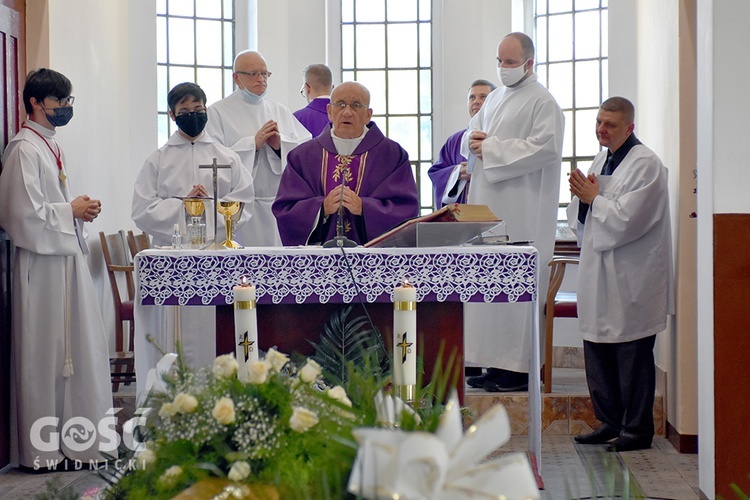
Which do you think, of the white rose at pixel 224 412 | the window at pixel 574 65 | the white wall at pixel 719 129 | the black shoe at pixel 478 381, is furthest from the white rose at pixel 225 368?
the window at pixel 574 65

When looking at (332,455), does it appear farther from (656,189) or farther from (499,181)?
(499,181)

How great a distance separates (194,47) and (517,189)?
4.39 metres

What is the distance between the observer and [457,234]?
4.22 m

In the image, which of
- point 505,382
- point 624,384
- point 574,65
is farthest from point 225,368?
point 574,65

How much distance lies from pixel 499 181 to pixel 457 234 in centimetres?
235

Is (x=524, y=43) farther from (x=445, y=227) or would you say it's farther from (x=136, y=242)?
(x=136, y=242)

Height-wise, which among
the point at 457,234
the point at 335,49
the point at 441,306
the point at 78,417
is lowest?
the point at 78,417

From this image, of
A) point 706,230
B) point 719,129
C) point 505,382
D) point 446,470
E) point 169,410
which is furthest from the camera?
point 505,382

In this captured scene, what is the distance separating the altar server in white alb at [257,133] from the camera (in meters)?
6.70

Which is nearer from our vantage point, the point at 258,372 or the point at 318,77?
the point at 258,372

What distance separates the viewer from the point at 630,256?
5824 mm

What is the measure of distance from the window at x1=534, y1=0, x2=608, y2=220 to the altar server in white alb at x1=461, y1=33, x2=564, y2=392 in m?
2.78

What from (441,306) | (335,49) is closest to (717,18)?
(441,306)

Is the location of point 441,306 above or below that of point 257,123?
below
